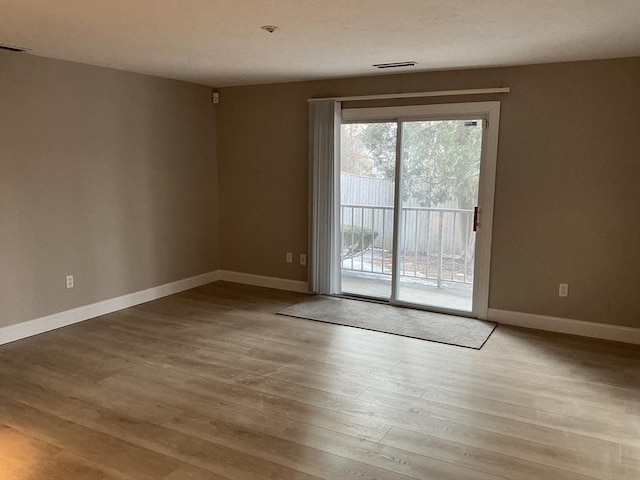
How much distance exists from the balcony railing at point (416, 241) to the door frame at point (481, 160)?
140 millimetres

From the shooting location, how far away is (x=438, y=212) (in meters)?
4.87

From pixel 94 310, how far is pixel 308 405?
2.69m

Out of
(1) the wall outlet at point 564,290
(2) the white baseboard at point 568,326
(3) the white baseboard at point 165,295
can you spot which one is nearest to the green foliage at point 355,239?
(3) the white baseboard at point 165,295

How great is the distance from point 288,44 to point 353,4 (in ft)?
3.38

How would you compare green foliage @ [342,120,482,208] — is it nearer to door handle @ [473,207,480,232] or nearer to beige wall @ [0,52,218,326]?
door handle @ [473,207,480,232]

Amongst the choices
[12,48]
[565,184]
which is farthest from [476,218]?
[12,48]

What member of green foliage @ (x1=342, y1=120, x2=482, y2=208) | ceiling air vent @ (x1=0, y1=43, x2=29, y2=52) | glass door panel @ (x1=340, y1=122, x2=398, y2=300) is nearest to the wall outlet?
green foliage @ (x1=342, y1=120, x2=482, y2=208)

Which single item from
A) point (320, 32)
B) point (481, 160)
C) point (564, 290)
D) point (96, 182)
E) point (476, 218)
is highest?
point (320, 32)

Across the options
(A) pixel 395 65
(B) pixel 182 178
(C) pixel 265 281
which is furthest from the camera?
(C) pixel 265 281

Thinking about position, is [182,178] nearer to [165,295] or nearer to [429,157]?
[165,295]

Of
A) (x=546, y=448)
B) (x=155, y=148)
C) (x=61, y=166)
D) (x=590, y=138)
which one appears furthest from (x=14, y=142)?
(x=590, y=138)

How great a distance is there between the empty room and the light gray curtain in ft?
0.09

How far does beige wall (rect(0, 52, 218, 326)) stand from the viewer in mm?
3971

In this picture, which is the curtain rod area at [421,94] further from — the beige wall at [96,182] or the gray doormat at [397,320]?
the gray doormat at [397,320]
